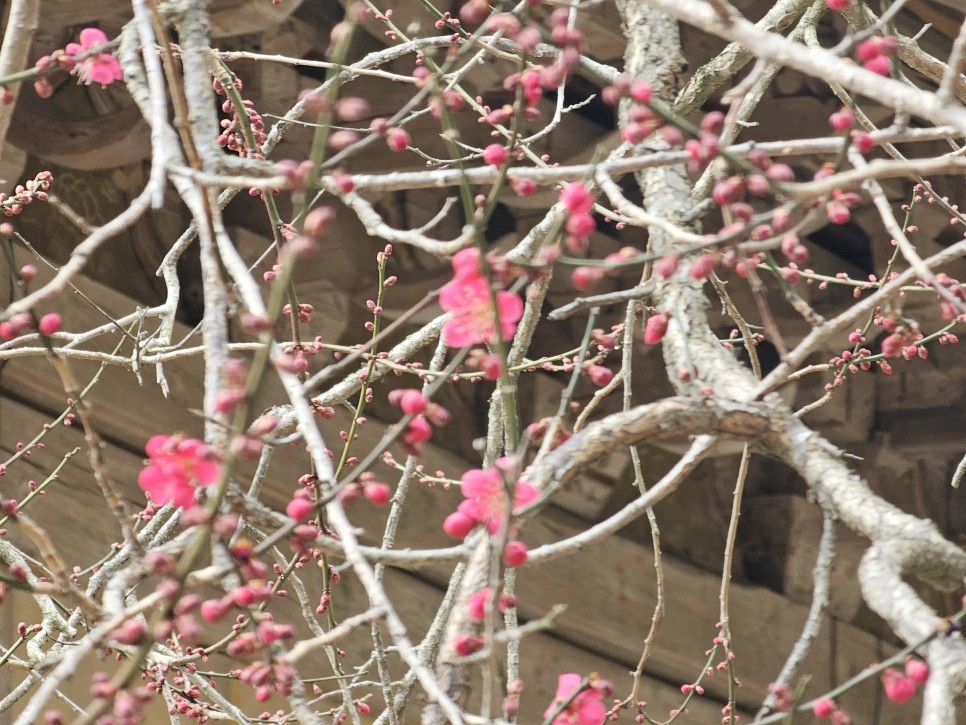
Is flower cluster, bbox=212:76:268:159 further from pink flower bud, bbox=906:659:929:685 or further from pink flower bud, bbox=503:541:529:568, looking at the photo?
pink flower bud, bbox=906:659:929:685

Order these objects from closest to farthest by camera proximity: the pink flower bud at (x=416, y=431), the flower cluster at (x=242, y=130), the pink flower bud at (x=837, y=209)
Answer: the pink flower bud at (x=416, y=431)
the pink flower bud at (x=837, y=209)
the flower cluster at (x=242, y=130)

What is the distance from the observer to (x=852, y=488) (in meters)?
0.76

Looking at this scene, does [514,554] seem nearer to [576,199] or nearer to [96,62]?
[576,199]

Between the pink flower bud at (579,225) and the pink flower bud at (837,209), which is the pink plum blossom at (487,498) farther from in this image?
the pink flower bud at (837,209)

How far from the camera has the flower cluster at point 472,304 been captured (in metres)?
0.68

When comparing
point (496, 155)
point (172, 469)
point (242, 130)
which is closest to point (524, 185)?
point (496, 155)

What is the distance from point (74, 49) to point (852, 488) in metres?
0.65

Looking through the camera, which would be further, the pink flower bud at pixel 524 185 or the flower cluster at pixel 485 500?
the pink flower bud at pixel 524 185

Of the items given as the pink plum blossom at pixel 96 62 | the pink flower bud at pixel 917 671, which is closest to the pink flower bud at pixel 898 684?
the pink flower bud at pixel 917 671

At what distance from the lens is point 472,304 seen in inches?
28.1

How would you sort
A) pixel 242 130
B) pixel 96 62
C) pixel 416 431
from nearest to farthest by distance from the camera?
pixel 416 431
pixel 96 62
pixel 242 130

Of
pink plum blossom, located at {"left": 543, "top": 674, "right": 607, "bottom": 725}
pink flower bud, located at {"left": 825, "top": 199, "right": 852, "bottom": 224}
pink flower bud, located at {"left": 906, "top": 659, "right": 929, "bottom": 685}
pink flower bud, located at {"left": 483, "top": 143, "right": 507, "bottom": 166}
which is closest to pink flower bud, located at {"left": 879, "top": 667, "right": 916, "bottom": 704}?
pink flower bud, located at {"left": 906, "top": 659, "right": 929, "bottom": 685}

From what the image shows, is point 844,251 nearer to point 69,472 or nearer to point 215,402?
point 69,472

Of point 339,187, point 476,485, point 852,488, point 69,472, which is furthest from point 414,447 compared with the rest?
point 69,472
